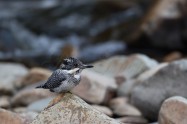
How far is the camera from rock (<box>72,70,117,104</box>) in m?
7.17

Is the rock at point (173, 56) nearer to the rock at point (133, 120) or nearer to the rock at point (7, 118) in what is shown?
the rock at point (133, 120)

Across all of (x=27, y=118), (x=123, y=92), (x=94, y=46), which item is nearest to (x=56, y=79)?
(x=27, y=118)

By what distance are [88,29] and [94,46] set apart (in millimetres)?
1138

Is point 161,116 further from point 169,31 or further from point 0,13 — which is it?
point 0,13

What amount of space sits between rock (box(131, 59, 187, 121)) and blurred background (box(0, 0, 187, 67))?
3.74 meters

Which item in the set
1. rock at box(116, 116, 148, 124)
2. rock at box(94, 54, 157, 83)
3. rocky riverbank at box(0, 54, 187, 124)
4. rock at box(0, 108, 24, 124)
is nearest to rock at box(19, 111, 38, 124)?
rocky riverbank at box(0, 54, 187, 124)

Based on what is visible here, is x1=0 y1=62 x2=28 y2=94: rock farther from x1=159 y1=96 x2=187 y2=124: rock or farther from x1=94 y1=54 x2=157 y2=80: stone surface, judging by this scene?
x1=159 y1=96 x2=187 y2=124: rock

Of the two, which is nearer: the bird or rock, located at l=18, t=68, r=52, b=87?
the bird

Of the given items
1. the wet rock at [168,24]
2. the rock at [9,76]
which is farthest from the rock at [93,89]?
the wet rock at [168,24]

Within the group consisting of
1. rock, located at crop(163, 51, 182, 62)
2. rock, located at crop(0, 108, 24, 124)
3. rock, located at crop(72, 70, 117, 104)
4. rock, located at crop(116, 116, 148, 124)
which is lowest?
rock, located at crop(0, 108, 24, 124)

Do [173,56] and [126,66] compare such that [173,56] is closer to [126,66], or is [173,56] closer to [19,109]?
[126,66]

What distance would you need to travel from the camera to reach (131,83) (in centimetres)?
766

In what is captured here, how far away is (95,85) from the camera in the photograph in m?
7.25

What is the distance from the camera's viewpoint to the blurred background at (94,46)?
285 inches
